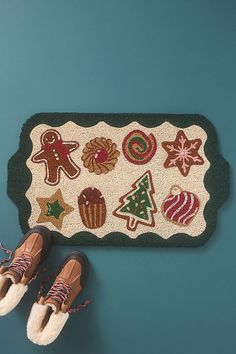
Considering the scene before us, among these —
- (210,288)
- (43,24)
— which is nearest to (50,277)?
(210,288)

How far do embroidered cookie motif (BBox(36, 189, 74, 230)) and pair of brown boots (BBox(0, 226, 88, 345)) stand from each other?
0.11 feet

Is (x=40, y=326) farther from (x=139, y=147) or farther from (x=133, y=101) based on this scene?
(x=133, y=101)

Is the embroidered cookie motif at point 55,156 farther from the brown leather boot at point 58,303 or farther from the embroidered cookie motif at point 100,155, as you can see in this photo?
the brown leather boot at point 58,303

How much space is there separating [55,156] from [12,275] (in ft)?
1.22

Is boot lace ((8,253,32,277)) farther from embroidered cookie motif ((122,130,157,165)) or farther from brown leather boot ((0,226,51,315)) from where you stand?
embroidered cookie motif ((122,130,157,165))

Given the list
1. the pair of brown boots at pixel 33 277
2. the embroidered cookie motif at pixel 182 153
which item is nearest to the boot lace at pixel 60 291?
the pair of brown boots at pixel 33 277

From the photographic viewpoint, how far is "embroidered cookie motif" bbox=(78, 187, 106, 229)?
1089mm

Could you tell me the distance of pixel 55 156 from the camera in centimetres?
109

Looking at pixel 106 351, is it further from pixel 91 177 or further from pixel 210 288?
pixel 91 177

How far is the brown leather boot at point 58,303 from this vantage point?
949mm

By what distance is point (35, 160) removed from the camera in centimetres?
110

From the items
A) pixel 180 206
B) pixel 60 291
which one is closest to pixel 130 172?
pixel 180 206

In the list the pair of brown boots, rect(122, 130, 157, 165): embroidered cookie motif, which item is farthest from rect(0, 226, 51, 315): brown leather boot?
rect(122, 130, 157, 165): embroidered cookie motif

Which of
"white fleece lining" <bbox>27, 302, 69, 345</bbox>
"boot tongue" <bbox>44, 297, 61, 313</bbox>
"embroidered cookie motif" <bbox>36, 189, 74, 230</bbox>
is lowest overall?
"white fleece lining" <bbox>27, 302, 69, 345</bbox>
